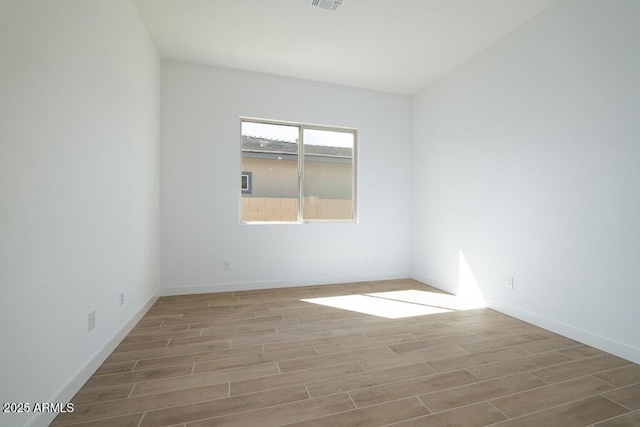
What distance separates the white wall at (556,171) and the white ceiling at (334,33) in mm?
368

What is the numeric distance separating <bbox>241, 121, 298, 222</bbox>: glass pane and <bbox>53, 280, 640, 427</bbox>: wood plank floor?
151cm

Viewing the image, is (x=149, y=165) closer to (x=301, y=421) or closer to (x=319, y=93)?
(x=319, y=93)

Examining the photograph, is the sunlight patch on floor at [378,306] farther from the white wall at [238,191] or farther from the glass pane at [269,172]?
the glass pane at [269,172]

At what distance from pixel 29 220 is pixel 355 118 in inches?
155

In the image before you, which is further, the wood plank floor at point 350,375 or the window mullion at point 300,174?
the window mullion at point 300,174

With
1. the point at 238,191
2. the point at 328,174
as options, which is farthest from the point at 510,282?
the point at 238,191

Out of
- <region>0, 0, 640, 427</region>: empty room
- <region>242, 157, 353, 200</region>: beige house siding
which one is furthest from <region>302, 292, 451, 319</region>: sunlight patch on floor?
<region>242, 157, 353, 200</region>: beige house siding

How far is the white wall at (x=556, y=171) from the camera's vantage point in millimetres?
2174

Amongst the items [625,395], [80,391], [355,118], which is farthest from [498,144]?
[80,391]

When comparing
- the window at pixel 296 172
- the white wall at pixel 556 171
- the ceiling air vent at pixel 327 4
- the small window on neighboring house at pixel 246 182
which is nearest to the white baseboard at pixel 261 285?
the window at pixel 296 172

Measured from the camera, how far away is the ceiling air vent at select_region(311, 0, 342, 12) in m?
2.59

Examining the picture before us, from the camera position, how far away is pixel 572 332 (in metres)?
2.49

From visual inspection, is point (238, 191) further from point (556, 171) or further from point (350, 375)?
point (556, 171)

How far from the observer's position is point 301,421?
1.47 meters
